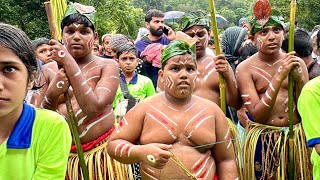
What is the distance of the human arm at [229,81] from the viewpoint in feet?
11.2

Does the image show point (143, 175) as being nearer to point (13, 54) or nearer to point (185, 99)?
point (185, 99)

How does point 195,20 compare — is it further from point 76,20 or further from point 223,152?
point 223,152

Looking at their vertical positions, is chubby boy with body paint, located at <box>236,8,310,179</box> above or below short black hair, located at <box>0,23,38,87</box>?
below

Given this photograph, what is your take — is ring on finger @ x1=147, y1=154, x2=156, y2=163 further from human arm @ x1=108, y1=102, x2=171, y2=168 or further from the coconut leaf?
the coconut leaf

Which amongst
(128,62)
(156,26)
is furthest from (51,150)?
(156,26)

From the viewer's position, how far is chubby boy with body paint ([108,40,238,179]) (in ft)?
9.08

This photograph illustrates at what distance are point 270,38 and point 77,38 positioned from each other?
4.89 feet

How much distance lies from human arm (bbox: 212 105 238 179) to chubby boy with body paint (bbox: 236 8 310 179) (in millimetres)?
791

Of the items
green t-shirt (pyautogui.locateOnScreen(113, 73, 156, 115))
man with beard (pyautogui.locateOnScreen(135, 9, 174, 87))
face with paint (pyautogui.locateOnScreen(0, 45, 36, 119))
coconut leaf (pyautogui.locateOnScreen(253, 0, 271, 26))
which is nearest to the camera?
face with paint (pyautogui.locateOnScreen(0, 45, 36, 119))

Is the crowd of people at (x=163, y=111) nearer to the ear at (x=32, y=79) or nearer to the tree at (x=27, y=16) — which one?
the ear at (x=32, y=79)

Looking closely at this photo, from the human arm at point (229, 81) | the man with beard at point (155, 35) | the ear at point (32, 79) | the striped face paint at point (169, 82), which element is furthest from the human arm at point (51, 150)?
the man with beard at point (155, 35)

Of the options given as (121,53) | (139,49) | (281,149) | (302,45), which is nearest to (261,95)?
(281,149)

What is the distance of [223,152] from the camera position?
2.84 metres

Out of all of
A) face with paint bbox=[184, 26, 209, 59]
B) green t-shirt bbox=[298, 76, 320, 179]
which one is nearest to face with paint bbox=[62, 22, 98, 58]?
face with paint bbox=[184, 26, 209, 59]
